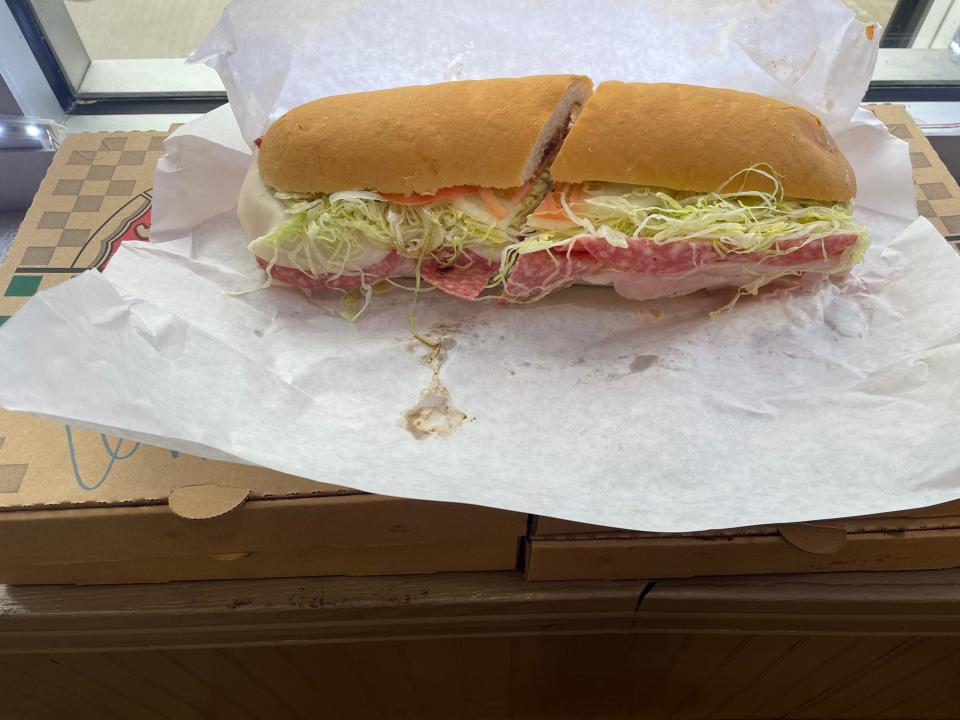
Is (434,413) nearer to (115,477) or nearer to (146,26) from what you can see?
(115,477)

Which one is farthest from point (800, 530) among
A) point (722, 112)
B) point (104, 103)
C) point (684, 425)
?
point (104, 103)

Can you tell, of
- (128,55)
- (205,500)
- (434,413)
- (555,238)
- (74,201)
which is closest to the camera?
(205,500)

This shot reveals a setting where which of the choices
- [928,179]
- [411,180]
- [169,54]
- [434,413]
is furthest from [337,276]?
[928,179]

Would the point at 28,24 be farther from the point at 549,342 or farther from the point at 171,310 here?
the point at 549,342

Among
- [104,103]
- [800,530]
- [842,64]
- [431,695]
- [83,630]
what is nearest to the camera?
[800,530]

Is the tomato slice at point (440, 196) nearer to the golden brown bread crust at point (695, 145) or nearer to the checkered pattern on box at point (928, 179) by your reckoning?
the golden brown bread crust at point (695, 145)

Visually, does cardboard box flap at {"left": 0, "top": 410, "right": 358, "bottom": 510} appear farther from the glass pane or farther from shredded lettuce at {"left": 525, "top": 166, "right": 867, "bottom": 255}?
the glass pane
